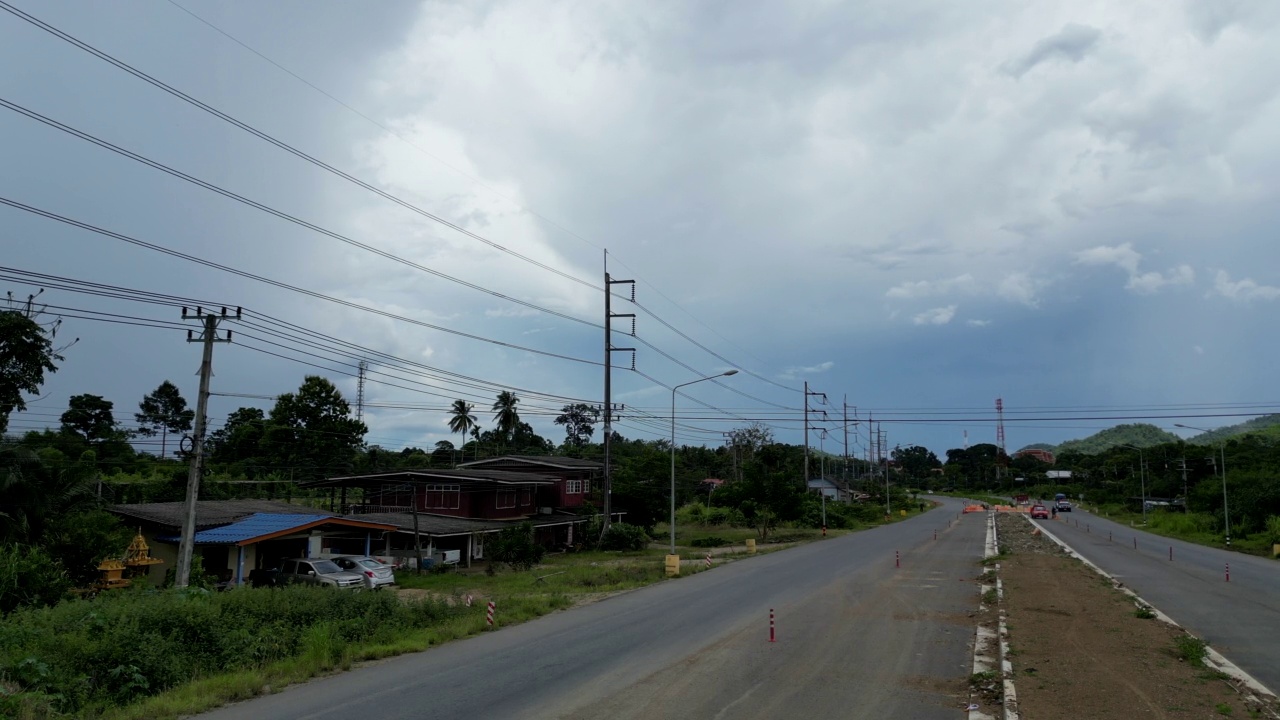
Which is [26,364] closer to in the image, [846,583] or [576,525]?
[846,583]

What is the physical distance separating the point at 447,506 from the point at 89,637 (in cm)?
3728

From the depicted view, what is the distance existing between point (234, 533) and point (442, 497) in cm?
1978

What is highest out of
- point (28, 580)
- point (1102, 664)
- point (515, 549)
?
point (28, 580)

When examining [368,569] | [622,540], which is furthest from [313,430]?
[368,569]

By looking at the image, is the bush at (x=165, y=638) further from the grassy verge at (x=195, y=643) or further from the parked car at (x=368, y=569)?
the parked car at (x=368, y=569)

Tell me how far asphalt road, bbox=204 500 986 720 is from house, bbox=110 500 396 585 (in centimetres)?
1612

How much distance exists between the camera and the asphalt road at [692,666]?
39.3 ft

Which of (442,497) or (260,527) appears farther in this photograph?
(442,497)

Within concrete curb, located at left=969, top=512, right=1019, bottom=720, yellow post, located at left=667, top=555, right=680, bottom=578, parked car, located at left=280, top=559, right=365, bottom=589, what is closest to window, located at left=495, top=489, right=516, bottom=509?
parked car, located at left=280, top=559, right=365, bottom=589

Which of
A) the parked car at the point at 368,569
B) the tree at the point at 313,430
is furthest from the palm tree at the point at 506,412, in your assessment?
the parked car at the point at 368,569

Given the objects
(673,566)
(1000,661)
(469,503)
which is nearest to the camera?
(1000,661)

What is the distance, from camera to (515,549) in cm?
4378

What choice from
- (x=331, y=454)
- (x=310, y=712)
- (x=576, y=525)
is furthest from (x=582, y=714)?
(x=331, y=454)

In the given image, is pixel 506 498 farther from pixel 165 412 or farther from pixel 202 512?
pixel 165 412
